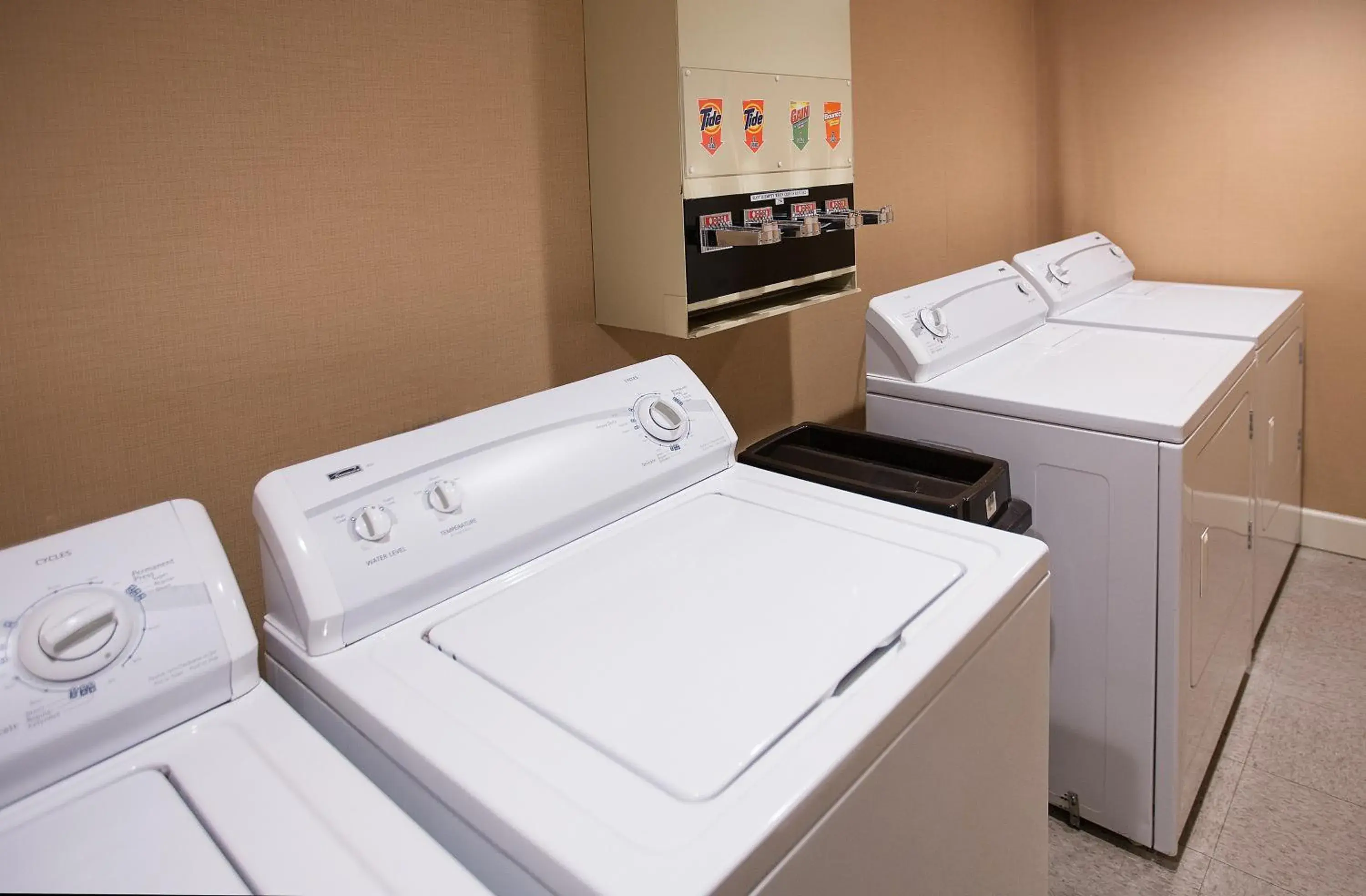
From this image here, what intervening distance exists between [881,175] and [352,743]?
1914 mm

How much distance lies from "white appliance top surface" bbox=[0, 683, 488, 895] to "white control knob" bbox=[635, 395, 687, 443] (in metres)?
0.65

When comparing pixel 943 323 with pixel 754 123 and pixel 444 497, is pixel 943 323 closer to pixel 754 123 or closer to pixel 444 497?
pixel 754 123

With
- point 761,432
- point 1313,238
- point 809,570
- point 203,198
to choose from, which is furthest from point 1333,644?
point 203,198

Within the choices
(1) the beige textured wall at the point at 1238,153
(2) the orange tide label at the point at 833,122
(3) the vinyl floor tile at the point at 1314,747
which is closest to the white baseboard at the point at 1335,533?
(1) the beige textured wall at the point at 1238,153

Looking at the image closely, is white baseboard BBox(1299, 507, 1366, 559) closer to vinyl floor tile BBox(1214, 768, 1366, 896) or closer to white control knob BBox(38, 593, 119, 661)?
vinyl floor tile BBox(1214, 768, 1366, 896)

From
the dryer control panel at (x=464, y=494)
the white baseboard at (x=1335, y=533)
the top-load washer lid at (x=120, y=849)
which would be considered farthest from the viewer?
the white baseboard at (x=1335, y=533)

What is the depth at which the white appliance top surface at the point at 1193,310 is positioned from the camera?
2289 mm

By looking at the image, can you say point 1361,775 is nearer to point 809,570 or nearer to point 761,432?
point 761,432

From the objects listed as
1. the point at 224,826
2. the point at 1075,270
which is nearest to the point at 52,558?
the point at 224,826

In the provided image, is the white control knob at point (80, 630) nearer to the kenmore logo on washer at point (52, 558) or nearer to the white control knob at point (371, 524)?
the kenmore logo on washer at point (52, 558)

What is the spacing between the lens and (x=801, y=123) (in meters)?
1.67

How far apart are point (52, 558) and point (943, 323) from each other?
5.44 feet

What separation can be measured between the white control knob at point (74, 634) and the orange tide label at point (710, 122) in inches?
40.7

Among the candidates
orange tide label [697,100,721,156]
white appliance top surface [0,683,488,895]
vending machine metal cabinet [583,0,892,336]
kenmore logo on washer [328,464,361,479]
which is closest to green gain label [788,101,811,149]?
vending machine metal cabinet [583,0,892,336]
